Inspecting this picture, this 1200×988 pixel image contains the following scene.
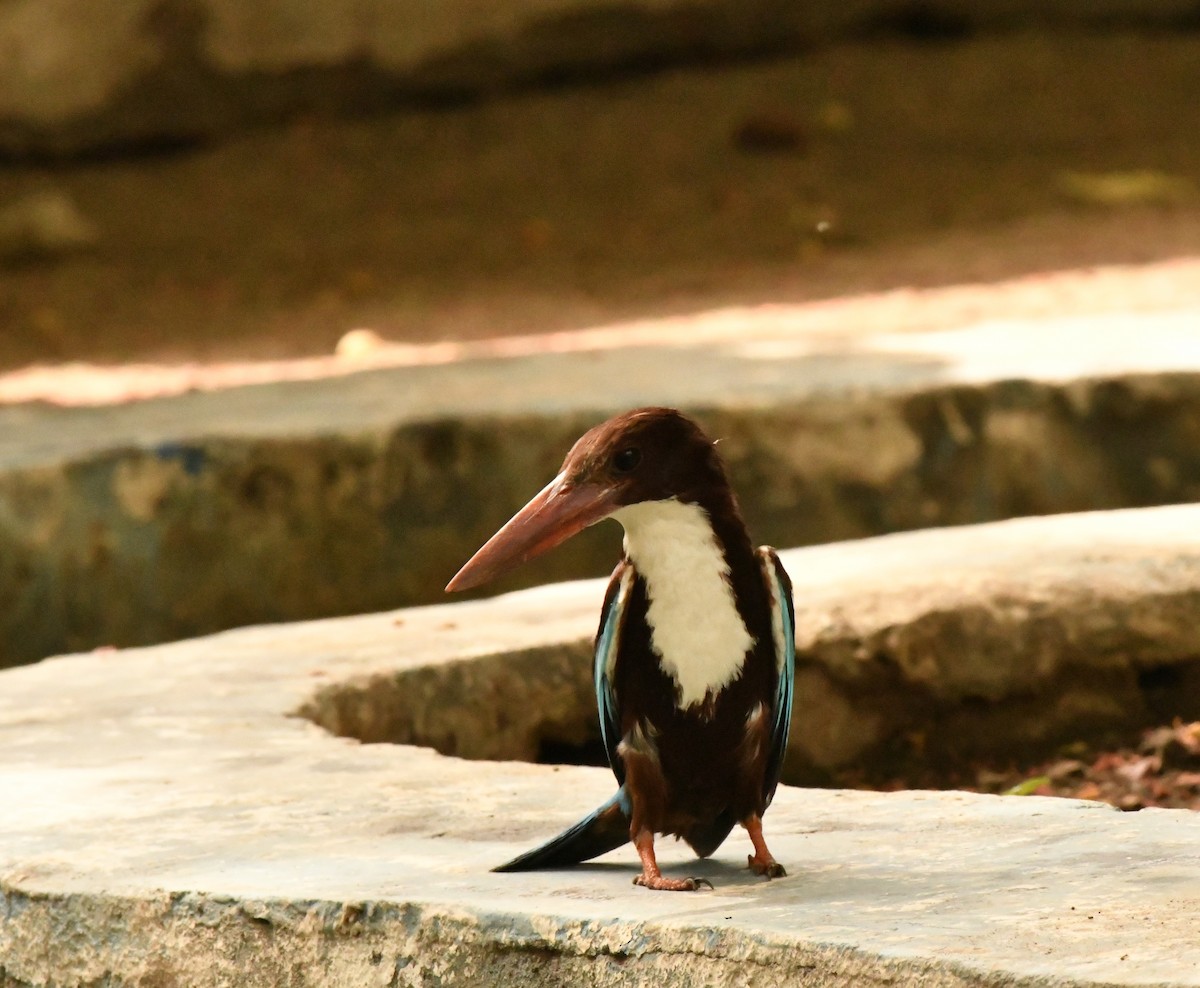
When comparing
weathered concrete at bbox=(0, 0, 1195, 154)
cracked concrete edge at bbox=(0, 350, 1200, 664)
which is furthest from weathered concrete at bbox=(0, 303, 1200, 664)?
weathered concrete at bbox=(0, 0, 1195, 154)

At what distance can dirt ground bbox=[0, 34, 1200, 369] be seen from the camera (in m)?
8.56

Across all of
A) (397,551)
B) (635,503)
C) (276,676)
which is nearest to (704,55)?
(397,551)

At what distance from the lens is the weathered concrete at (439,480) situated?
4.62m

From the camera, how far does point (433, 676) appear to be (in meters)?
3.17

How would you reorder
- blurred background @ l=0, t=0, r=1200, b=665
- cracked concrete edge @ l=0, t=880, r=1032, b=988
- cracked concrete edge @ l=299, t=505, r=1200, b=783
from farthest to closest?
1. blurred background @ l=0, t=0, r=1200, b=665
2. cracked concrete edge @ l=299, t=505, r=1200, b=783
3. cracked concrete edge @ l=0, t=880, r=1032, b=988

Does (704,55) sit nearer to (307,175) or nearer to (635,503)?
(307,175)

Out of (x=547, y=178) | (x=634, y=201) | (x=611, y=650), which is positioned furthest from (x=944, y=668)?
(x=547, y=178)

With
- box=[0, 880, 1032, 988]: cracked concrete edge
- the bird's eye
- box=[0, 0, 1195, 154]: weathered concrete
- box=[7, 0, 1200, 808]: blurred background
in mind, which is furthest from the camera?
box=[0, 0, 1195, 154]: weathered concrete

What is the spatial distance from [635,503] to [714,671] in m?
0.19

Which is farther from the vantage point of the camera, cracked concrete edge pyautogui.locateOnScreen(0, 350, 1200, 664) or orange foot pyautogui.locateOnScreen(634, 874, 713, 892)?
cracked concrete edge pyautogui.locateOnScreen(0, 350, 1200, 664)

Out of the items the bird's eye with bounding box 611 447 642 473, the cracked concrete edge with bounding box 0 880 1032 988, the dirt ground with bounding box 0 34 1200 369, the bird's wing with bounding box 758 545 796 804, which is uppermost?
the dirt ground with bounding box 0 34 1200 369

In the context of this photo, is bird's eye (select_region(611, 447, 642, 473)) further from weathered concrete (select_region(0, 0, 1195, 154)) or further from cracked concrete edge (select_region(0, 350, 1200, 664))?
weathered concrete (select_region(0, 0, 1195, 154))

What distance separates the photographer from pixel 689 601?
207 cm

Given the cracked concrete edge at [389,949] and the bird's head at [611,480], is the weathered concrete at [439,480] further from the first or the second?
the bird's head at [611,480]
